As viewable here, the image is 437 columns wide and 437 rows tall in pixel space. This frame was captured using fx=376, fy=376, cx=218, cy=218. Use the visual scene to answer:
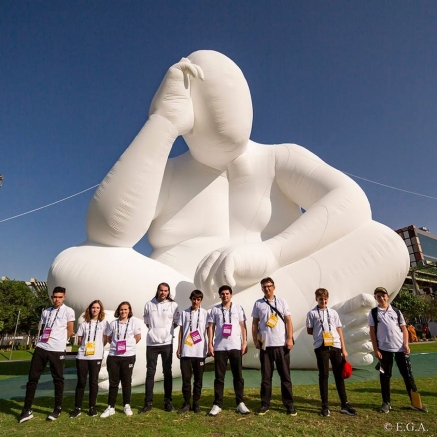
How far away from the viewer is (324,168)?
6.02m

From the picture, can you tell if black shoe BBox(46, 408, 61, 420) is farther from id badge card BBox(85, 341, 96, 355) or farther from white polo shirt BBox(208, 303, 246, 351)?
white polo shirt BBox(208, 303, 246, 351)

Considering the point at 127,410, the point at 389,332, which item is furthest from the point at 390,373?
the point at 127,410

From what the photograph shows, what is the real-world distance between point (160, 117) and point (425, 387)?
4828 mm

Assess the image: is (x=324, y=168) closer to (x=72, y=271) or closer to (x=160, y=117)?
(x=160, y=117)

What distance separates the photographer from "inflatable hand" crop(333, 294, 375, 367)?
4.60m

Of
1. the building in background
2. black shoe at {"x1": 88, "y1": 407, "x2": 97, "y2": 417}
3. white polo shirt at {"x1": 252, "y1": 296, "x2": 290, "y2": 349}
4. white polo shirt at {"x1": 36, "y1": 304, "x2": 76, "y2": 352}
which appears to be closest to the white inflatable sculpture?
black shoe at {"x1": 88, "y1": 407, "x2": 97, "y2": 417}

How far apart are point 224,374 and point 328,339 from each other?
0.96 meters

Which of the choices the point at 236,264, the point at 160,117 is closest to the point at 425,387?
the point at 236,264

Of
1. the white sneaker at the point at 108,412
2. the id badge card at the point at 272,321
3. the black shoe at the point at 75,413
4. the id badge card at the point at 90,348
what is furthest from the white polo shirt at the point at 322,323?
the black shoe at the point at 75,413

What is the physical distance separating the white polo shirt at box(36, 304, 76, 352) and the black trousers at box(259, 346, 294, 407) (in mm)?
1859

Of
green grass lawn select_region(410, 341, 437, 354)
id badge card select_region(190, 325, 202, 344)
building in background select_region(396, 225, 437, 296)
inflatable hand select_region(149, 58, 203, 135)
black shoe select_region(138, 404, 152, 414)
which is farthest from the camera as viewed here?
building in background select_region(396, 225, 437, 296)

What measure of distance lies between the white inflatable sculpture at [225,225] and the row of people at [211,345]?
980 millimetres

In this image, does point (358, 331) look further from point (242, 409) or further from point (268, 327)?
point (242, 409)

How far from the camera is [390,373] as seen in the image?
10.9ft
